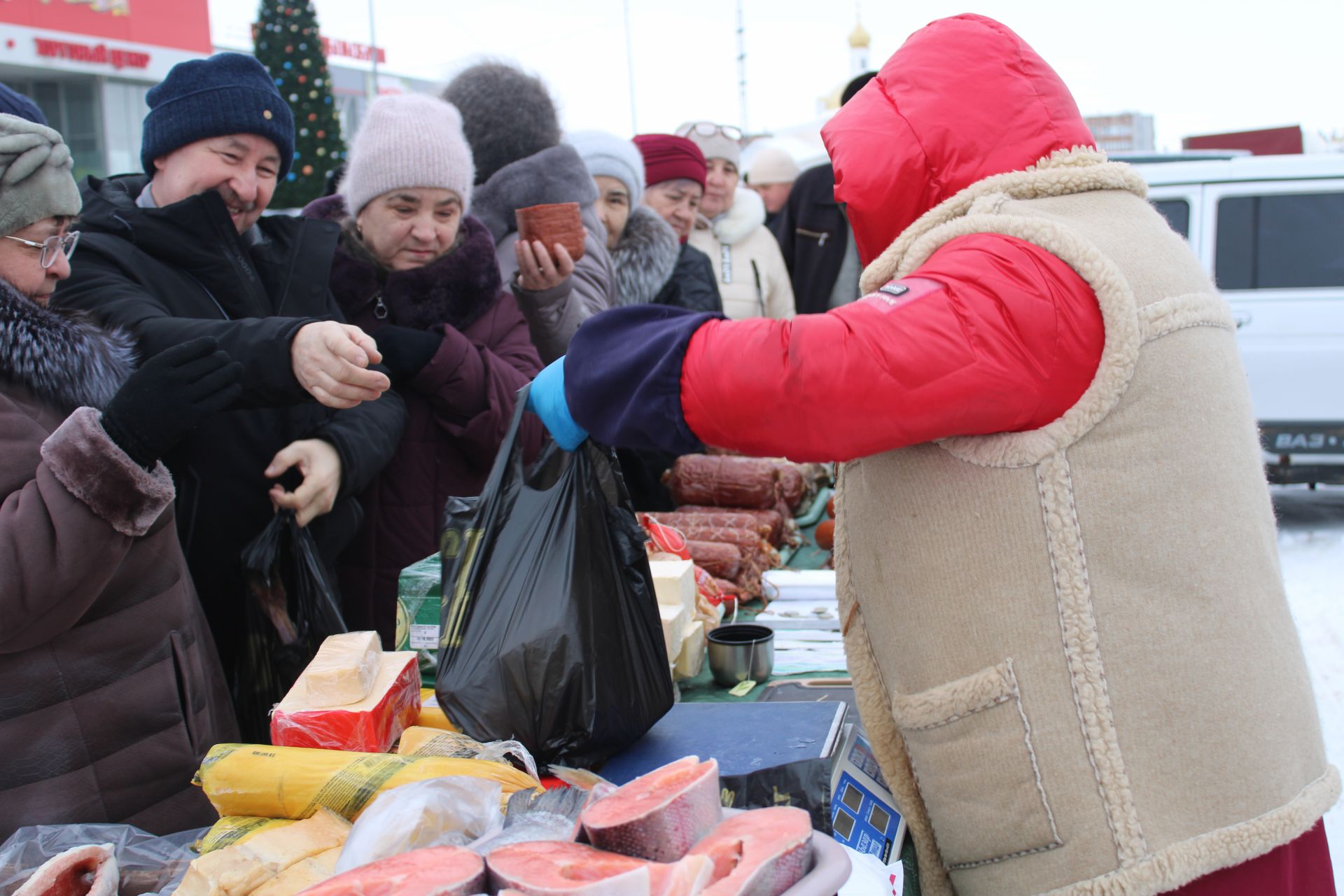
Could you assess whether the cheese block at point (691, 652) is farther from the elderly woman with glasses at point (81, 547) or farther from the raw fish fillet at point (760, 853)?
the raw fish fillet at point (760, 853)

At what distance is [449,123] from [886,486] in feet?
6.52

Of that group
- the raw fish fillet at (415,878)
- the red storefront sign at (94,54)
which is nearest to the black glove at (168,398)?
the raw fish fillet at (415,878)

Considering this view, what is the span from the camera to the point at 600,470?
1.60m

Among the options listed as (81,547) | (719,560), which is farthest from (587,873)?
(719,560)

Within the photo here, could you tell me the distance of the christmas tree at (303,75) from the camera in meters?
13.2

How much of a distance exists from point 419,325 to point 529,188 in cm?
98

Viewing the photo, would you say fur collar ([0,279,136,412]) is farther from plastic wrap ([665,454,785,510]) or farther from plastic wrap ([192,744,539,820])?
plastic wrap ([665,454,785,510])

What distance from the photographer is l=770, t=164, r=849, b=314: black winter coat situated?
6.11 meters

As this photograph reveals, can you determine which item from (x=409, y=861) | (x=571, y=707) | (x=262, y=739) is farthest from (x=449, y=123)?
(x=409, y=861)

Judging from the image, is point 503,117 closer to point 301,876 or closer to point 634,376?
point 634,376

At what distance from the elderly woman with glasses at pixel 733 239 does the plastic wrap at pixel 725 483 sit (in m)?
1.47

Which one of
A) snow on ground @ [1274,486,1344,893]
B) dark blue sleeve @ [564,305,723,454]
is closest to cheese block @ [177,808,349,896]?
dark blue sleeve @ [564,305,723,454]

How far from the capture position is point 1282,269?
636 centimetres

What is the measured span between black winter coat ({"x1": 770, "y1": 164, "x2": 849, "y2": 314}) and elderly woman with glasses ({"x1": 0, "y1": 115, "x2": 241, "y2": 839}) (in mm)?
4789
